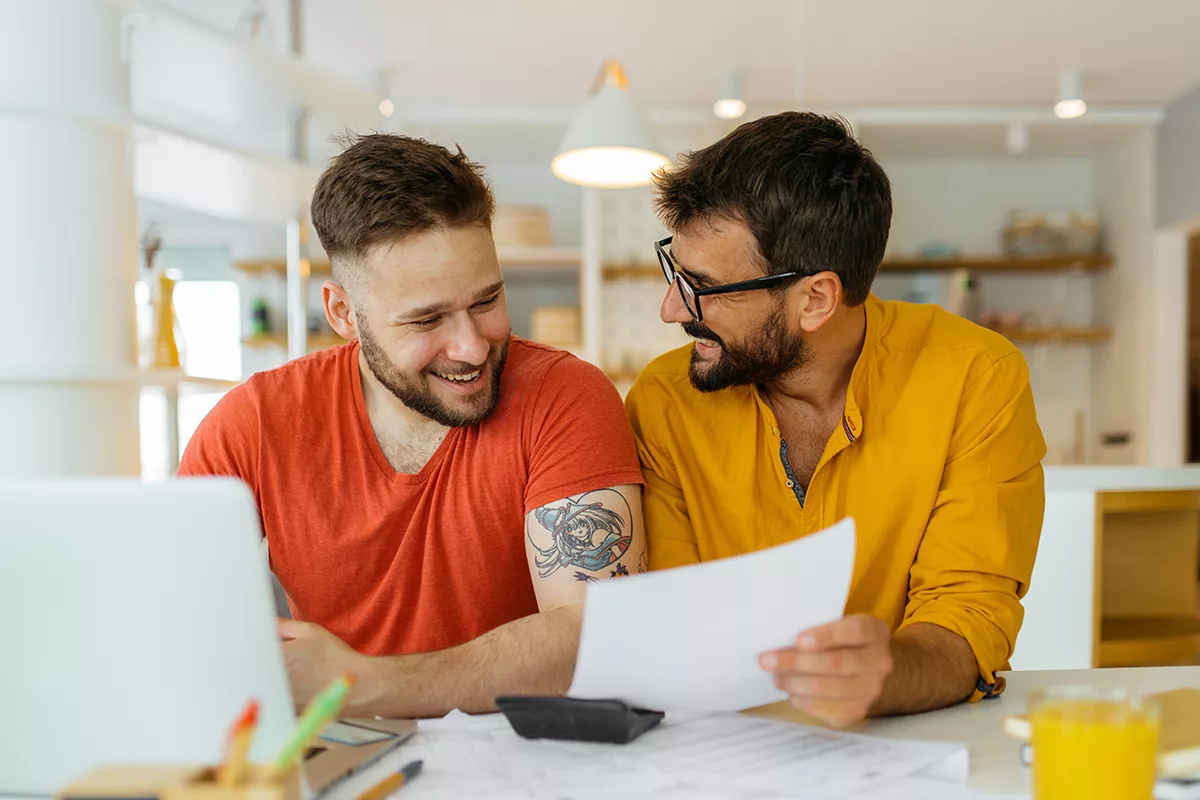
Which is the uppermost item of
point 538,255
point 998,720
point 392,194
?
point 538,255

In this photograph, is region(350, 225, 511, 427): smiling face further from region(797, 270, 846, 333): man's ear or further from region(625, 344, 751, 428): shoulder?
region(797, 270, 846, 333): man's ear

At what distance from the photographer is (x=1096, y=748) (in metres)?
0.68

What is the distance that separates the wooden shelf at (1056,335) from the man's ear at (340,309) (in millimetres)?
4666

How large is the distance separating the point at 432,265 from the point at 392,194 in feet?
0.35

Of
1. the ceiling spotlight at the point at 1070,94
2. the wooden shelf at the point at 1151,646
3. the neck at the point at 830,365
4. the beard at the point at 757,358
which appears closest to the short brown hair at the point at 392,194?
the beard at the point at 757,358

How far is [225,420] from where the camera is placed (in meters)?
1.42

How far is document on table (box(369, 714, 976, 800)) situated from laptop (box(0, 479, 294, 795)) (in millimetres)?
185

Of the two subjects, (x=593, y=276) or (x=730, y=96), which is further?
(x=593, y=276)

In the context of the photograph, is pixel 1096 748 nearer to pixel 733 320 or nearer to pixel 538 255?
pixel 733 320

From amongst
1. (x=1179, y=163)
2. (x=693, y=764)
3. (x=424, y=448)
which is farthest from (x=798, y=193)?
(x=1179, y=163)

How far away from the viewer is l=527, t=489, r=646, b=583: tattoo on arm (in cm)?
125

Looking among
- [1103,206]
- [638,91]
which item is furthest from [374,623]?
[1103,206]

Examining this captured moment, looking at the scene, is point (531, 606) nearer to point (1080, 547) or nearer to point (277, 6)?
point (1080, 547)

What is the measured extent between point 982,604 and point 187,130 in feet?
6.68
